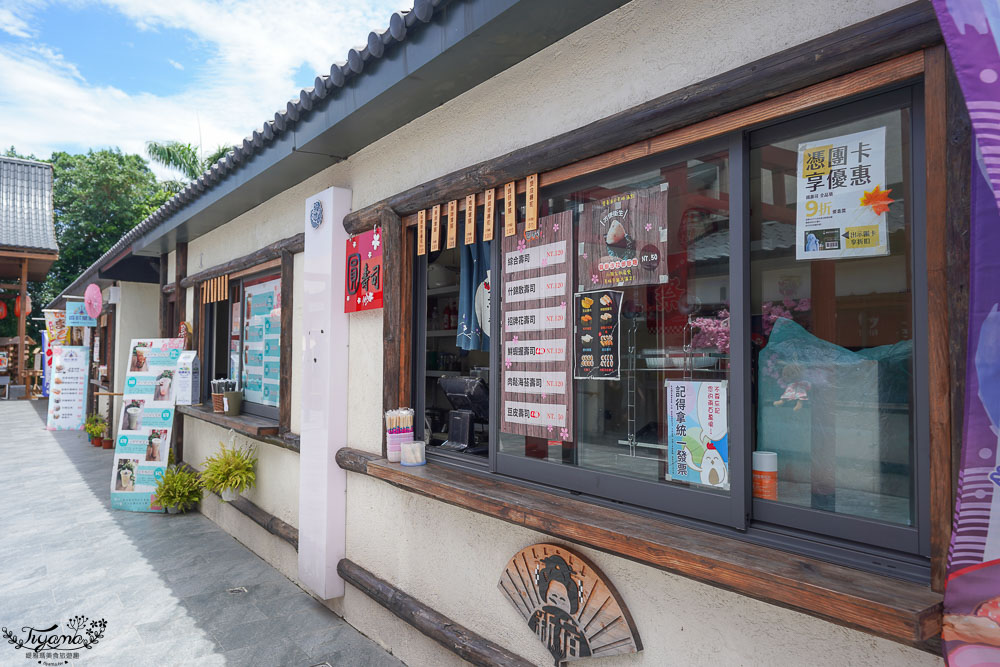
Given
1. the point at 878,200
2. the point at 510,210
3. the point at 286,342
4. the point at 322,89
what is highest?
the point at 322,89

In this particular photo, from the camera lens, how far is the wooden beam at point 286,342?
4922 millimetres

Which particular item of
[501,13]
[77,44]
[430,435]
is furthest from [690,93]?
[77,44]

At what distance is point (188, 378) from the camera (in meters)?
6.79

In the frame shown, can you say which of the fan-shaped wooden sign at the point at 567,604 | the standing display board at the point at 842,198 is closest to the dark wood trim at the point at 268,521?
the fan-shaped wooden sign at the point at 567,604

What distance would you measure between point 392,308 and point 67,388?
10412 mm

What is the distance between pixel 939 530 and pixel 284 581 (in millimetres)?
4521

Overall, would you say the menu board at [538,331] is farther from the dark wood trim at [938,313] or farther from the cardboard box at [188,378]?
the cardboard box at [188,378]

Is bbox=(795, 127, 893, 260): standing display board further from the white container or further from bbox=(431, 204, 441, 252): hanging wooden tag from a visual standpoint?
the white container

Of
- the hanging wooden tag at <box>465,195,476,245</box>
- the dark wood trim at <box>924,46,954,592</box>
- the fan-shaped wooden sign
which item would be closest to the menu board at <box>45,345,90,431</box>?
the hanging wooden tag at <box>465,195,476,245</box>

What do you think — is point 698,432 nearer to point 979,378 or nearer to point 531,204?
point 979,378

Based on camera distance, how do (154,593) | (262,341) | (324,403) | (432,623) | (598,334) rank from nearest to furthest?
1. (598,334)
2. (432,623)
3. (324,403)
4. (154,593)
5. (262,341)

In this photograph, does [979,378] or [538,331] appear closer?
[979,378]

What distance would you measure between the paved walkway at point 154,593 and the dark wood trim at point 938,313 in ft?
9.81

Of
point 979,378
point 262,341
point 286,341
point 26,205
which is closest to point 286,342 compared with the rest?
point 286,341
